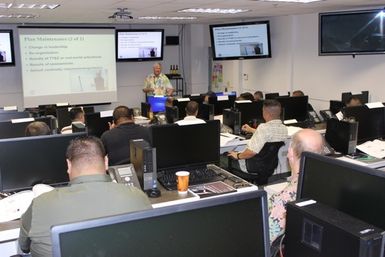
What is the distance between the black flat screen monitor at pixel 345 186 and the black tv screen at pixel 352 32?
18.2 ft

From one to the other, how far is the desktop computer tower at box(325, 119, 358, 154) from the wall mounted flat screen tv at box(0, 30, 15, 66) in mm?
7575

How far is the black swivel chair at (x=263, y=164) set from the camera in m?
4.75

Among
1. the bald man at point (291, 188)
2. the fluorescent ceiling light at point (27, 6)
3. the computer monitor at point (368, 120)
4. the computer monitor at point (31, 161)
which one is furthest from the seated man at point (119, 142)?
the fluorescent ceiling light at point (27, 6)

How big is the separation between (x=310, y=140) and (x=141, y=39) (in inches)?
343

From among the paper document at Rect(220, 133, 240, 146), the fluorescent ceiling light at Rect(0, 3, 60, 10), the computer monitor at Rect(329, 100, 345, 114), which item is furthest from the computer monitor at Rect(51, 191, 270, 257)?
the fluorescent ceiling light at Rect(0, 3, 60, 10)

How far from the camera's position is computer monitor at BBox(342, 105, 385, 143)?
4.67 metres

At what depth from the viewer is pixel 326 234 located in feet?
4.80

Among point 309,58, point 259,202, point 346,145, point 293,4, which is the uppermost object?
point 293,4

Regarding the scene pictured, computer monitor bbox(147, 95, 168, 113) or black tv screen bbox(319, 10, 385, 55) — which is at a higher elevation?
black tv screen bbox(319, 10, 385, 55)

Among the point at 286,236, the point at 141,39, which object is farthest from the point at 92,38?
the point at 286,236

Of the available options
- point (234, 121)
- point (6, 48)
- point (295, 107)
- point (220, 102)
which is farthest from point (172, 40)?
point (234, 121)

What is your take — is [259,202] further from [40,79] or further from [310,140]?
[40,79]

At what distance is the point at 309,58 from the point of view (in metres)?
8.71

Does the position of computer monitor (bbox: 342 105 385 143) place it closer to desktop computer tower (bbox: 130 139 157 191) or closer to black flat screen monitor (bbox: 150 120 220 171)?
black flat screen monitor (bbox: 150 120 220 171)
